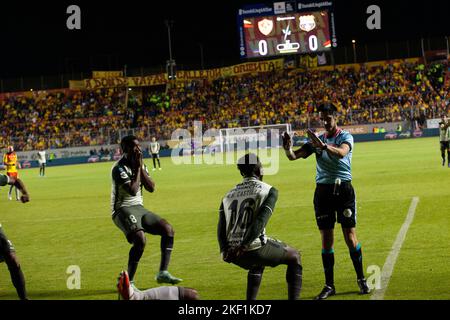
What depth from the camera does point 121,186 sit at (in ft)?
32.7

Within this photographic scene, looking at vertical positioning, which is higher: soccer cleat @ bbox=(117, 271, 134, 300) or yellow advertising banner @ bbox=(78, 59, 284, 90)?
yellow advertising banner @ bbox=(78, 59, 284, 90)

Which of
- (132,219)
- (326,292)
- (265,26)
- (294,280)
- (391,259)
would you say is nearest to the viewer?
(294,280)

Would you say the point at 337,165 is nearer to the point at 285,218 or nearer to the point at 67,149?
the point at 285,218

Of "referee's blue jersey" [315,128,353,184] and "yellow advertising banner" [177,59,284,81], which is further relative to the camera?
"yellow advertising banner" [177,59,284,81]

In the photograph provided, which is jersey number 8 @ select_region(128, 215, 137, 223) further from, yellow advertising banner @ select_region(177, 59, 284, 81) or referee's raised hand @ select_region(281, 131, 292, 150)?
yellow advertising banner @ select_region(177, 59, 284, 81)

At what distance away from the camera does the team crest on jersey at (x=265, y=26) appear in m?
57.5

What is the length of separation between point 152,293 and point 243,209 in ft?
4.70

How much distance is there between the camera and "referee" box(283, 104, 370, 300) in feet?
30.0

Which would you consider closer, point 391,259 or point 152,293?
point 152,293

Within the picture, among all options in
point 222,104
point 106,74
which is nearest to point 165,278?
point 222,104

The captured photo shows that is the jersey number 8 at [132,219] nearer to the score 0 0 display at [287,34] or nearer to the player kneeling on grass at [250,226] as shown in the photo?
the player kneeling on grass at [250,226]

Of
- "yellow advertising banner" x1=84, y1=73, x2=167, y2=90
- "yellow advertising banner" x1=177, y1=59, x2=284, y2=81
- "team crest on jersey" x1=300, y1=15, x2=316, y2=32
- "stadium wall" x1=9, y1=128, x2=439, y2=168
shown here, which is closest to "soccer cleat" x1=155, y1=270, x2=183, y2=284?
"stadium wall" x1=9, y1=128, x2=439, y2=168

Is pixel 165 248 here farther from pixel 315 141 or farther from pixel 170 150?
pixel 170 150

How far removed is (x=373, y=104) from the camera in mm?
60562
